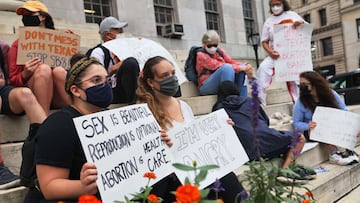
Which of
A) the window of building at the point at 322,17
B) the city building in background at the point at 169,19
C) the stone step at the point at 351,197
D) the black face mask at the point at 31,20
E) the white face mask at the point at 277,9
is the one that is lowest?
the stone step at the point at 351,197

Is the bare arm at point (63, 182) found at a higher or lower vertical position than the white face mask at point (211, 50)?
lower

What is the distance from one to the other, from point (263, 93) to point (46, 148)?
4559mm

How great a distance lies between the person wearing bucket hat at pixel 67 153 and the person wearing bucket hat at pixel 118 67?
173 cm

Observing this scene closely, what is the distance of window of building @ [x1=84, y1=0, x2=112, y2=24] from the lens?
1277cm

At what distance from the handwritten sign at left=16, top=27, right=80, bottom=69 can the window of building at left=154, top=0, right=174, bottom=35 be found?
36.5 ft

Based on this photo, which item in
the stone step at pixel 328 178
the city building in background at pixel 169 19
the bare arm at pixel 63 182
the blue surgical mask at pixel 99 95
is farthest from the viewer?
the city building in background at pixel 169 19

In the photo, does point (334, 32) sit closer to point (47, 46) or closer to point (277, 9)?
point (277, 9)

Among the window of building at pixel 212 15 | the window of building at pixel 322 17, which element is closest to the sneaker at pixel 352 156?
the window of building at pixel 212 15

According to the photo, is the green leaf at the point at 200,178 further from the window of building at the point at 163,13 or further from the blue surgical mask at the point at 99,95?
the window of building at the point at 163,13

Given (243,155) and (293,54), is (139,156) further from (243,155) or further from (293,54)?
(293,54)

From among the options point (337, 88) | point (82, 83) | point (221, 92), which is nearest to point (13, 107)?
Answer: point (82, 83)

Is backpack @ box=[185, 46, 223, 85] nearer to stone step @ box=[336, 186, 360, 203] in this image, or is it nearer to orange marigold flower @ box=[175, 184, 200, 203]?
stone step @ box=[336, 186, 360, 203]

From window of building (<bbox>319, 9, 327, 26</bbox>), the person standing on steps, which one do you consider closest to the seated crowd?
the person standing on steps

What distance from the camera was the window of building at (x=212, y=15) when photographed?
17219 mm
